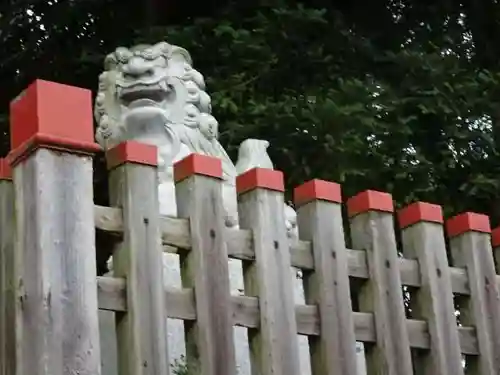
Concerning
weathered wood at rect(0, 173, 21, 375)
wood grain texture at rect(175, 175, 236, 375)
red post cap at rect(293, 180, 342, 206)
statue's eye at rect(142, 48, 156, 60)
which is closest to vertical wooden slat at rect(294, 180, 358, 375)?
red post cap at rect(293, 180, 342, 206)

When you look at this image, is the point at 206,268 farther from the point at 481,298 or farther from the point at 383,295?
the point at 481,298

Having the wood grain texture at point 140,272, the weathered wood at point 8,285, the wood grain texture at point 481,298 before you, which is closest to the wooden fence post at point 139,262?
the wood grain texture at point 140,272

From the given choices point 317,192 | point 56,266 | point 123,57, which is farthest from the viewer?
point 123,57

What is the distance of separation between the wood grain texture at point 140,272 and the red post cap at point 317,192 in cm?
47

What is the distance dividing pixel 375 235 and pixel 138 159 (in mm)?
723

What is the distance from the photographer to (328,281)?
248cm

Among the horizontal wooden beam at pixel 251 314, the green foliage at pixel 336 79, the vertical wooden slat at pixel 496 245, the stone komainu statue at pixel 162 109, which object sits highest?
the green foliage at pixel 336 79

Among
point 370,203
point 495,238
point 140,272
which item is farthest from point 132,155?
point 495,238

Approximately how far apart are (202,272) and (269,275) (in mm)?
191

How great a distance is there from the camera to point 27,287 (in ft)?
6.77

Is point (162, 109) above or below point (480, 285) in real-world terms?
above

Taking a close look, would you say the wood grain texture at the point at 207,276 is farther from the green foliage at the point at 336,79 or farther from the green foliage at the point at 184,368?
the green foliage at the point at 336,79

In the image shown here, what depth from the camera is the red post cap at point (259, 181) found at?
247 centimetres

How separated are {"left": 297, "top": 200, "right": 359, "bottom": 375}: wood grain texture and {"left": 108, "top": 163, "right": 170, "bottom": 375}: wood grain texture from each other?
0.45 m
